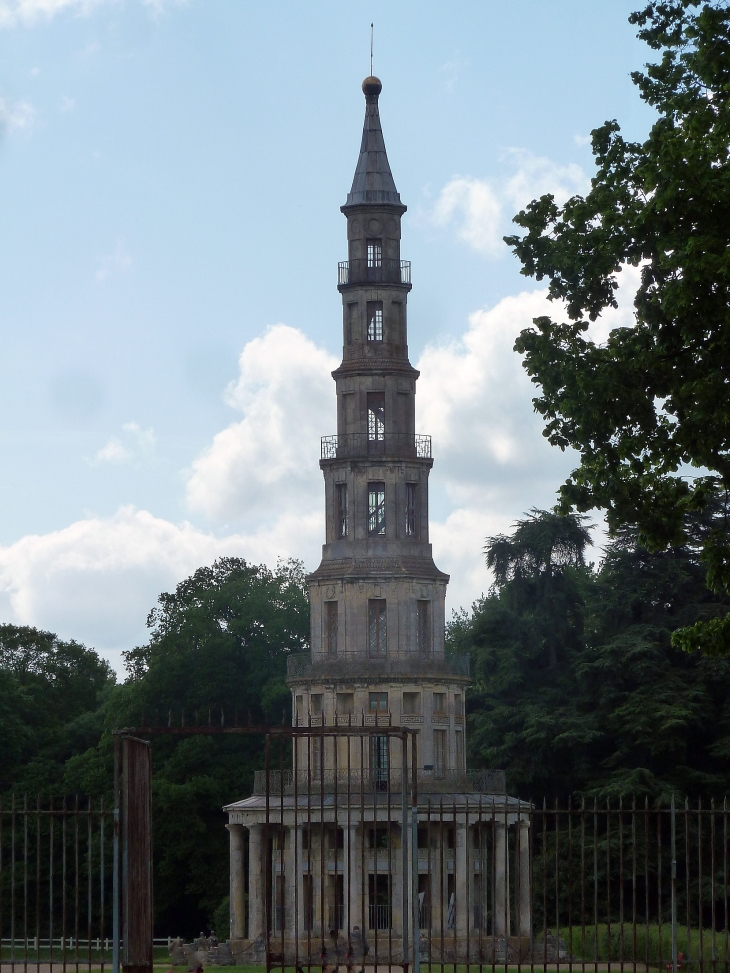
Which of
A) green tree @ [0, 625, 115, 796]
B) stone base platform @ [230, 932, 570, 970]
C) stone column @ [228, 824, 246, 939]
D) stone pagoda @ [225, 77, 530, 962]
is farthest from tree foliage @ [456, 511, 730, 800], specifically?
green tree @ [0, 625, 115, 796]

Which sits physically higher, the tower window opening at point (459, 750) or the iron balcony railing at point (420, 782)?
the tower window opening at point (459, 750)

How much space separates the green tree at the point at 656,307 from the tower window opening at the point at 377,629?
35362 mm

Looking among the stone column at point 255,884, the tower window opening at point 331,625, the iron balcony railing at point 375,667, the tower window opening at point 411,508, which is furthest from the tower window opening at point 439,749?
the tower window opening at point 411,508

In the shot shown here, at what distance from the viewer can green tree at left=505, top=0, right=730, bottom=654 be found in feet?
83.6

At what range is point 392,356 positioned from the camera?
224 feet

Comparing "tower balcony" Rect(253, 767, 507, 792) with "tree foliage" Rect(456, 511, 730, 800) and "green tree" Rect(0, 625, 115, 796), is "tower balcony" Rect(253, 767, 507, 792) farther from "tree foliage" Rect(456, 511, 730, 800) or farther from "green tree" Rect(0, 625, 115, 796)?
"green tree" Rect(0, 625, 115, 796)

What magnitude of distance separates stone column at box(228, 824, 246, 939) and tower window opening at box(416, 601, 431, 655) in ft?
31.0

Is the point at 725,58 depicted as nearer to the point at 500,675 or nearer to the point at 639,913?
the point at 639,913

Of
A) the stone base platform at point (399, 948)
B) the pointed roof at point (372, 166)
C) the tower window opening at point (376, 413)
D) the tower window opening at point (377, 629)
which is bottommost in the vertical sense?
the stone base platform at point (399, 948)

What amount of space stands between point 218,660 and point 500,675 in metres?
14.1

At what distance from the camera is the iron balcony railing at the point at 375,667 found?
210ft

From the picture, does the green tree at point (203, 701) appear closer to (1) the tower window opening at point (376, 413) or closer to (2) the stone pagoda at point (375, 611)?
(2) the stone pagoda at point (375, 611)

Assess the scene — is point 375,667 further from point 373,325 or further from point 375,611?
point 373,325

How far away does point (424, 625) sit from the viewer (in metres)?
66.4
